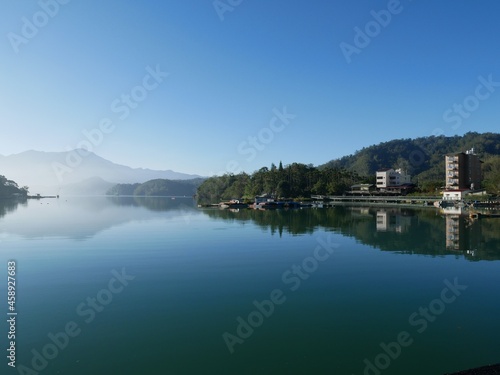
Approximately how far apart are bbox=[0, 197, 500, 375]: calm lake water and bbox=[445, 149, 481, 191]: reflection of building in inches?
2700

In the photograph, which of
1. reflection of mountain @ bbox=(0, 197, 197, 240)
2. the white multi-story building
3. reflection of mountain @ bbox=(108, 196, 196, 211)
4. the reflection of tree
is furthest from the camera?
the white multi-story building

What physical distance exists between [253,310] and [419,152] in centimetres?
18444

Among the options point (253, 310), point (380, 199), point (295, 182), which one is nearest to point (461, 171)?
point (380, 199)

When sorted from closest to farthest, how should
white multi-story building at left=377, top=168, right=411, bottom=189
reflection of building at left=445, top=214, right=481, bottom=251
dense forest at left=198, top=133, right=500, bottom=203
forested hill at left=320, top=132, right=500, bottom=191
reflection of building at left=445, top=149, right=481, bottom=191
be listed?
reflection of building at left=445, top=214, right=481, bottom=251 → reflection of building at left=445, top=149, right=481, bottom=191 → dense forest at left=198, top=133, right=500, bottom=203 → white multi-story building at left=377, top=168, right=411, bottom=189 → forested hill at left=320, top=132, right=500, bottom=191

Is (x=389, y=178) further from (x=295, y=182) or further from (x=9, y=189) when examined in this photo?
(x=9, y=189)

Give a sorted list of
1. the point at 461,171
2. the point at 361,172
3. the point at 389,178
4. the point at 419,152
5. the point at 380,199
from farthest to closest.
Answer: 1. the point at 419,152
2. the point at 361,172
3. the point at 389,178
4. the point at 461,171
5. the point at 380,199

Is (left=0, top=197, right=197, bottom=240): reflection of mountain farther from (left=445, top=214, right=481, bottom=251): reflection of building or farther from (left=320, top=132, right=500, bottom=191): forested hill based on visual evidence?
(left=320, top=132, right=500, bottom=191): forested hill

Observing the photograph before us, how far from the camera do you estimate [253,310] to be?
995 centimetres

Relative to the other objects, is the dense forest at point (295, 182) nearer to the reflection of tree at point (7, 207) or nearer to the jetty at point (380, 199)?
the jetty at point (380, 199)


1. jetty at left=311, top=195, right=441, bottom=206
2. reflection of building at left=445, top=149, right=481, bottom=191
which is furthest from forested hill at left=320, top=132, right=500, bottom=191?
jetty at left=311, top=195, right=441, bottom=206

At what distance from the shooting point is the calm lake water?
7090 millimetres

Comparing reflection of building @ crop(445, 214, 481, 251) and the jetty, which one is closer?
reflection of building @ crop(445, 214, 481, 251)

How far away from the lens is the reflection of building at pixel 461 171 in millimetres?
79625

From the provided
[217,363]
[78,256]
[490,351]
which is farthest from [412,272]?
[78,256]
